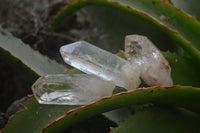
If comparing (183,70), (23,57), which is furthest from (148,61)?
(23,57)

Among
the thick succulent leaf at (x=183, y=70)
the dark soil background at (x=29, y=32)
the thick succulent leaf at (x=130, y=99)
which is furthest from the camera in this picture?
the dark soil background at (x=29, y=32)

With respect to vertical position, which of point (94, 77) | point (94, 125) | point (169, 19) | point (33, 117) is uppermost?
point (169, 19)

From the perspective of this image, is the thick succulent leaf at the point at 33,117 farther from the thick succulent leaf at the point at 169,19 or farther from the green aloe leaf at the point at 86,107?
the thick succulent leaf at the point at 169,19

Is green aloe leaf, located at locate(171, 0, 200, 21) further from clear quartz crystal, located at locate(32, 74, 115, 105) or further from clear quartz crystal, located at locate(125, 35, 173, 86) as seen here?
clear quartz crystal, located at locate(32, 74, 115, 105)

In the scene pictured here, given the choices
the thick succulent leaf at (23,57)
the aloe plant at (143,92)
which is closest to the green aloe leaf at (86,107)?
the aloe plant at (143,92)

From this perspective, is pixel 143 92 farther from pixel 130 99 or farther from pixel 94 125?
pixel 94 125

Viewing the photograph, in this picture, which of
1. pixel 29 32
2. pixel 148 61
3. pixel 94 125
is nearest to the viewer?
pixel 148 61

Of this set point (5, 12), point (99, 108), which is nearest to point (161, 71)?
point (99, 108)
